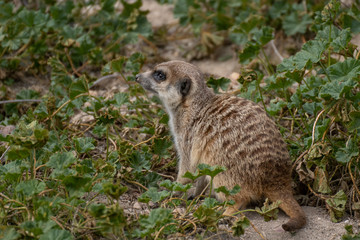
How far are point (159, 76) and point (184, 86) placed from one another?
0.74ft

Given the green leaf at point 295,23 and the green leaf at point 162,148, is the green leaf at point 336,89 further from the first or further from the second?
the green leaf at point 295,23

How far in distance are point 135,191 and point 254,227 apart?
942 millimetres

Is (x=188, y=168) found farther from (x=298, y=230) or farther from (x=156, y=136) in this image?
(x=298, y=230)

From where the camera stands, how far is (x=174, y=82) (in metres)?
3.73

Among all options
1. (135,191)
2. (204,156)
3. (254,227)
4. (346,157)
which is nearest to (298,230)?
(254,227)

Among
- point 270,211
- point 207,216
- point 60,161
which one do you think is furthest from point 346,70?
point 60,161

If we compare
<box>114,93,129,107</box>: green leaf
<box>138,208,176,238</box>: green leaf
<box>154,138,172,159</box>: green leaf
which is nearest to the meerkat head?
<box>114,93,129,107</box>: green leaf

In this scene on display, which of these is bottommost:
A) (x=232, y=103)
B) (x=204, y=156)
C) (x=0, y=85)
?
(x=0, y=85)

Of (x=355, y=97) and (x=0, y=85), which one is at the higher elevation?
(x=355, y=97)

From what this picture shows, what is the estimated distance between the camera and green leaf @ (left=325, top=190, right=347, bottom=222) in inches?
125

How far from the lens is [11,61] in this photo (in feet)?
15.8

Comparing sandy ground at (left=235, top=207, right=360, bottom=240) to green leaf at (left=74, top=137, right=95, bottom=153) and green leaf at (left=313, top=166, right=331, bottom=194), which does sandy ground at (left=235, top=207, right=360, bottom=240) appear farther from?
green leaf at (left=74, top=137, right=95, bottom=153)

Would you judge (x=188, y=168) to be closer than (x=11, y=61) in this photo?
Yes

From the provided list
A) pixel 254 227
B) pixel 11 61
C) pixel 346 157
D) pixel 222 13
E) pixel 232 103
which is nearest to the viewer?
pixel 254 227
